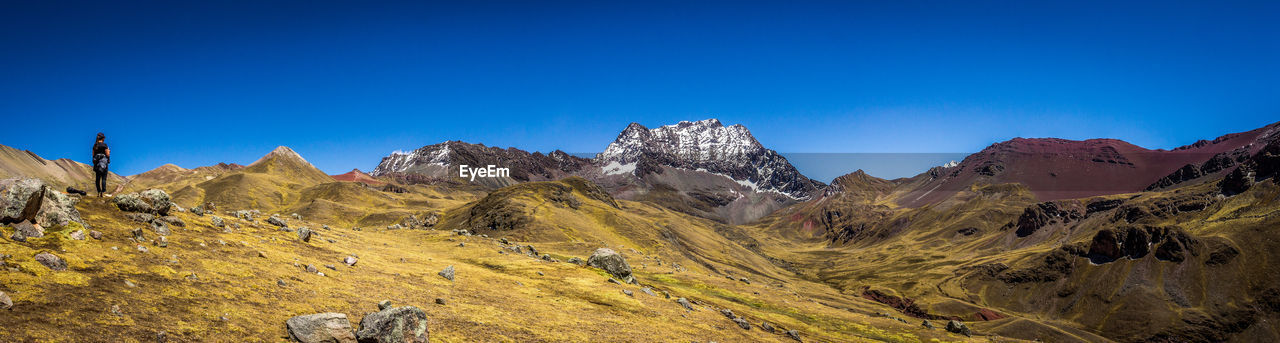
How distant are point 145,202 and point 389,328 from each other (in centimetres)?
2361

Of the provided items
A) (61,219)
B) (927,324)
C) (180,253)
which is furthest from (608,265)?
(927,324)

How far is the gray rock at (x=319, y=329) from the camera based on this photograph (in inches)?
860

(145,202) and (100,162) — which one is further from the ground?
(100,162)

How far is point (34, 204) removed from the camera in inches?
974

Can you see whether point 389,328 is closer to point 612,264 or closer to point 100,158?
point 100,158

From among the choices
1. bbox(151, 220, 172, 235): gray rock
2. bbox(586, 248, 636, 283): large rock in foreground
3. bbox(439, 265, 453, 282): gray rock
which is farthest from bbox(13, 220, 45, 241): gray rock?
bbox(586, 248, 636, 283): large rock in foreground

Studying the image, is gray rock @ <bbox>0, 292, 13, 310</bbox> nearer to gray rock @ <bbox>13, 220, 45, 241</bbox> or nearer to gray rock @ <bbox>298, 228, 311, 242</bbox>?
gray rock @ <bbox>13, 220, 45, 241</bbox>

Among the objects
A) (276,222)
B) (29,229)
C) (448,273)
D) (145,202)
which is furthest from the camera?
(276,222)

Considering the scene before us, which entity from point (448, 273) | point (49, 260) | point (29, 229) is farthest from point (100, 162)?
point (448, 273)

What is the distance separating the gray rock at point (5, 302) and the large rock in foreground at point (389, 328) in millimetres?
10283

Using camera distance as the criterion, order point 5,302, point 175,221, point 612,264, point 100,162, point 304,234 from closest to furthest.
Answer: point 5,302, point 100,162, point 175,221, point 304,234, point 612,264

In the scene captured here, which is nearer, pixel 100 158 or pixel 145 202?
pixel 100 158

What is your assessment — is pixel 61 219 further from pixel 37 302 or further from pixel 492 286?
pixel 492 286

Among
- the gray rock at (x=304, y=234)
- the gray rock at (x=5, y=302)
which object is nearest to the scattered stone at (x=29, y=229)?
the gray rock at (x=5, y=302)
